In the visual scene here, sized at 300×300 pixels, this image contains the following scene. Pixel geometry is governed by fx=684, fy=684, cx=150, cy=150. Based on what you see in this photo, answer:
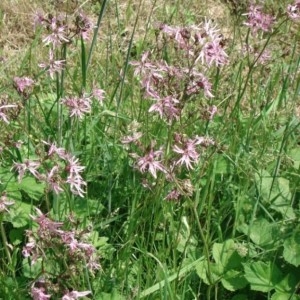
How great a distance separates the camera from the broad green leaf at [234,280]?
2.07 m

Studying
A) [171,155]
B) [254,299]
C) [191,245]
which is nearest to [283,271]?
[254,299]

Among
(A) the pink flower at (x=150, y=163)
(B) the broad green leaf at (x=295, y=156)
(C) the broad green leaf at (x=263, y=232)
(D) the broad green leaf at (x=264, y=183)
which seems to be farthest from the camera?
(B) the broad green leaf at (x=295, y=156)

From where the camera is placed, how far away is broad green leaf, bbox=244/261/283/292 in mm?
2035

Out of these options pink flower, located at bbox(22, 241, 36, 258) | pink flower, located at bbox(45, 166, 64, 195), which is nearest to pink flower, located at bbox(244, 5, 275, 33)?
pink flower, located at bbox(45, 166, 64, 195)

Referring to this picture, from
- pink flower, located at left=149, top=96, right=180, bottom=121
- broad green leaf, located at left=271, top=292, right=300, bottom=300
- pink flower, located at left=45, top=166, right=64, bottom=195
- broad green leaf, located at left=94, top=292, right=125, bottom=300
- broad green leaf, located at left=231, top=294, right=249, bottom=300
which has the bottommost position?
broad green leaf, located at left=231, top=294, right=249, bottom=300

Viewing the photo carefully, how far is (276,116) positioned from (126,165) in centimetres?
76

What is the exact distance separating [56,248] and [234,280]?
2.21ft

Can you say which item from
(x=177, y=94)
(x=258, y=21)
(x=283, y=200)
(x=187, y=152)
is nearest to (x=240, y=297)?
(x=283, y=200)

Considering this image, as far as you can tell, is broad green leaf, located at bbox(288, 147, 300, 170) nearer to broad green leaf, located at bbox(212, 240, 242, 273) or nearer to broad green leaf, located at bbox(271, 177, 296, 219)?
broad green leaf, located at bbox(271, 177, 296, 219)

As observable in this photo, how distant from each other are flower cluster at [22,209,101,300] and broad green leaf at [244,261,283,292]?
556 millimetres

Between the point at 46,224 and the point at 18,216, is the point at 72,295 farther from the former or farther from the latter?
the point at 18,216

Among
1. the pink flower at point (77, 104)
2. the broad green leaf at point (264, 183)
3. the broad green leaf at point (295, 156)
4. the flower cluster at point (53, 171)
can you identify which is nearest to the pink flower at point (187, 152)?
the flower cluster at point (53, 171)

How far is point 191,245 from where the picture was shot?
2.23 meters

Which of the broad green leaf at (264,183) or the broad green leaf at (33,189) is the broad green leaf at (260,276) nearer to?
the broad green leaf at (264,183)
